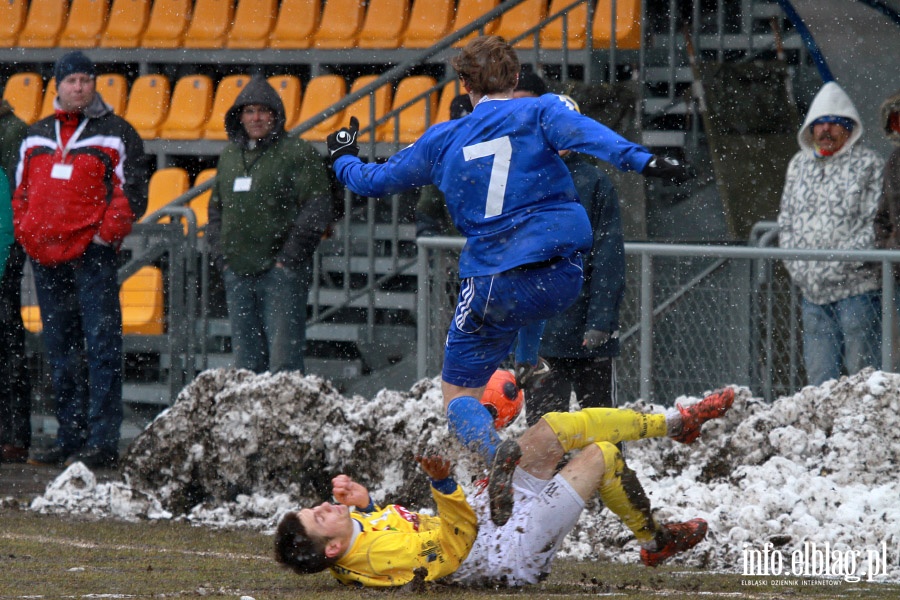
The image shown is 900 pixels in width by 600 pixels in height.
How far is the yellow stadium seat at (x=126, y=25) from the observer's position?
52.5 feet

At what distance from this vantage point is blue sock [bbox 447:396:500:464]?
5898 millimetres

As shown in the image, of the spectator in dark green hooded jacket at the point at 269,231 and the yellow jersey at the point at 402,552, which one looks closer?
the yellow jersey at the point at 402,552

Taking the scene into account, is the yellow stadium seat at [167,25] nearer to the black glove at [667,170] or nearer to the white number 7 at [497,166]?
the white number 7 at [497,166]

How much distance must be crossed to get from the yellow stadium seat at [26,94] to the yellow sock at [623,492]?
11.5 meters

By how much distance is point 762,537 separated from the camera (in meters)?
6.50

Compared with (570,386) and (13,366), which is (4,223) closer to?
(13,366)

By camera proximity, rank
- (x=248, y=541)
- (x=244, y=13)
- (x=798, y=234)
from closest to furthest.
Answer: (x=248, y=541), (x=798, y=234), (x=244, y=13)

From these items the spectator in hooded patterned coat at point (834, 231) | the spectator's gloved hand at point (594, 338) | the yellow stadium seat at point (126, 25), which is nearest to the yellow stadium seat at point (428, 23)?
the yellow stadium seat at point (126, 25)

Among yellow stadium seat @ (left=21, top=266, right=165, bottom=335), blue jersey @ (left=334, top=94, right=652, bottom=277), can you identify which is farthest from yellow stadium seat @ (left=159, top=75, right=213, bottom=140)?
blue jersey @ (left=334, top=94, right=652, bottom=277)

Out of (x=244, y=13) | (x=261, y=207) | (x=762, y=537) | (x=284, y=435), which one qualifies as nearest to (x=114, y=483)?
(x=284, y=435)

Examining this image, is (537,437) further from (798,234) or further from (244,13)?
(244,13)

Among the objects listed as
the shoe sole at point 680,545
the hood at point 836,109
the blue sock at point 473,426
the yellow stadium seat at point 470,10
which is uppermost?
the yellow stadium seat at point 470,10

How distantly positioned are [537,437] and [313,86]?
892 centimetres

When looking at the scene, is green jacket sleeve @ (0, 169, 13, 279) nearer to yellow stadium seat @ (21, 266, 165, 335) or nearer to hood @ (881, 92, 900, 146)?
yellow stadium seat @ (21, 266, 165, 335)
